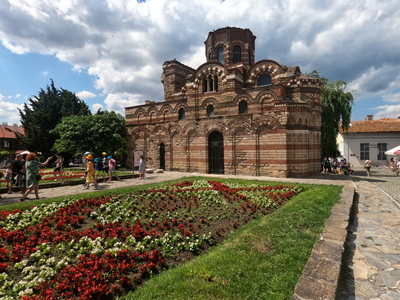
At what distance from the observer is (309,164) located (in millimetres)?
16062

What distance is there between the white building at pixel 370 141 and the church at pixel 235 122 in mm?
16358

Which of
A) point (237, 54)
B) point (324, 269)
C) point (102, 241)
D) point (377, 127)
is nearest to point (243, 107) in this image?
point (237, 54)

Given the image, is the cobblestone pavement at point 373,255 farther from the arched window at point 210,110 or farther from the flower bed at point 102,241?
the arched window at point 210,110

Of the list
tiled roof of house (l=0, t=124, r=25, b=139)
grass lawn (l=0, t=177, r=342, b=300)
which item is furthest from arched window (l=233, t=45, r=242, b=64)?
tiled roof of house (l=0, t=124, r=25, b=139)

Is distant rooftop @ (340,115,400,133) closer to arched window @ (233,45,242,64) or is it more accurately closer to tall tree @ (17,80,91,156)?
arched window @ (233,45,242,64)

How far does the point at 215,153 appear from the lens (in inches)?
711

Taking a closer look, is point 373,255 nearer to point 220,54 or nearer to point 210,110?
point 210,110

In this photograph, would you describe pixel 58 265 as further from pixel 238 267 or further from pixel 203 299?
pixel 238 267

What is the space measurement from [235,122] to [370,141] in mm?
25536

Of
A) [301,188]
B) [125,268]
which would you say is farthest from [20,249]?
[301,188]

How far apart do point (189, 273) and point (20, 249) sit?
3.35 metres

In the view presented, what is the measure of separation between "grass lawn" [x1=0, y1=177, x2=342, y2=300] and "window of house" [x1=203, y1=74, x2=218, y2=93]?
1359cm

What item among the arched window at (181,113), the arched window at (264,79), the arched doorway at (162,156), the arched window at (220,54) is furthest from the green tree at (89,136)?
the arched window at (264,79)

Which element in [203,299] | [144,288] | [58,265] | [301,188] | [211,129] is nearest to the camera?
[203,299]
